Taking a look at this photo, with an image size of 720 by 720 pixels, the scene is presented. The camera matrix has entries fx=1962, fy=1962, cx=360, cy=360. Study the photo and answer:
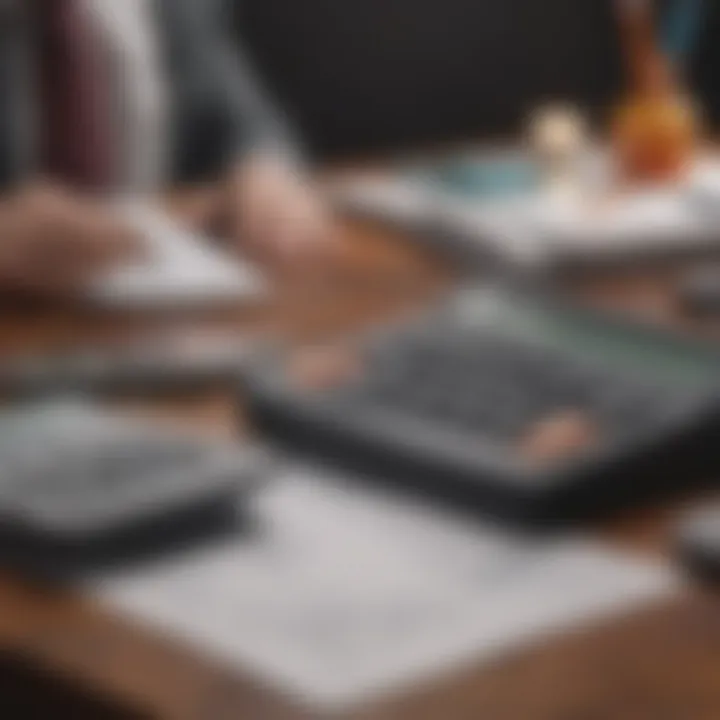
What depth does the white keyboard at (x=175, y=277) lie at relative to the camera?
127 centimetres

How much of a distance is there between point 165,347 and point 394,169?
2.03ft

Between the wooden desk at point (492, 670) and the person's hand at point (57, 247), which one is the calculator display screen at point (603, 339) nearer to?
the wooden desk at point (492, 670)

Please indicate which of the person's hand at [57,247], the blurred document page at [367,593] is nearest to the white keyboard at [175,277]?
the person's hand at [57,247]

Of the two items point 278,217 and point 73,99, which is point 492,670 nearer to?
point 278,217

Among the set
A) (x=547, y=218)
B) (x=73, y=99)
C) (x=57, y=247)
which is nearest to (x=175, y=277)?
(x=57, y=247)

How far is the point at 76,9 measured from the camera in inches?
66.7

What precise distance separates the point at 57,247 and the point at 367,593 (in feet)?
1.91

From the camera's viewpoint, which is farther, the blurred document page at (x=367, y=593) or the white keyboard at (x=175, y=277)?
the white keyboard at (x=175, y=277)

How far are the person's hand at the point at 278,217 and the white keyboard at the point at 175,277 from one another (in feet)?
0.11

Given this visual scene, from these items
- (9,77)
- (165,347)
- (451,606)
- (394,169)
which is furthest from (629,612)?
(9,77)

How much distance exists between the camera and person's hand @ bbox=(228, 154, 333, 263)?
1429 millimetres

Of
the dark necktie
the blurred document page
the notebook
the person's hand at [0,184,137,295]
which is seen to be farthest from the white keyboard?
the blurred document page

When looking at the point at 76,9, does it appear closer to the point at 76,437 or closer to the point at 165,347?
the point at 165,347

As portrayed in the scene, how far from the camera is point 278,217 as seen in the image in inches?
57.7
